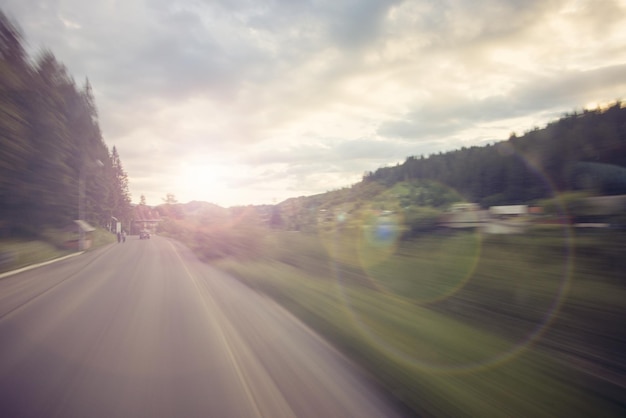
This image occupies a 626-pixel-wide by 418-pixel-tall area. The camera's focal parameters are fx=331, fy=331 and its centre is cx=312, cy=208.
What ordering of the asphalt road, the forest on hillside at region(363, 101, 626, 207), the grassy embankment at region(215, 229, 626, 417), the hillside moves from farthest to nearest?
the hillside < the forest on hillside at region(363, 101, 626, 207) < the grassy embankment at region(215, 229, 626, 417) < the asphalt road

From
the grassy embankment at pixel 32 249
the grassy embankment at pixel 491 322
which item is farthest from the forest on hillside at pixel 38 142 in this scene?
the grassy embankment at pixel 491 322

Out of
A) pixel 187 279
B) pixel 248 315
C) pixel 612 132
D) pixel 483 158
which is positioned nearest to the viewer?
pixel 248 315

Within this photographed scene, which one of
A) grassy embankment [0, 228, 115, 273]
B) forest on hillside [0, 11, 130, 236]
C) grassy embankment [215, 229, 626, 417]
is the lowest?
grassy embankment [215, 229, 626, 417]

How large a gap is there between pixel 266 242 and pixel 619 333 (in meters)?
16.5

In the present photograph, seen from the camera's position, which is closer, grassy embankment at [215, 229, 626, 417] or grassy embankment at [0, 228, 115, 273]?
grassy embankment at [215, 229, 626, 417]

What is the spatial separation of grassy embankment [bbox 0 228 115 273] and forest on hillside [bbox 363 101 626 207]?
19538mm

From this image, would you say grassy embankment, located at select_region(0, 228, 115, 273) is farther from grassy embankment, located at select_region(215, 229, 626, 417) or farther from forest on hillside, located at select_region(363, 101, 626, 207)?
forest on hillside, located at select_region(363, 101, 626, 207)

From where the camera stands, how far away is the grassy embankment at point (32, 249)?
16.8 meters

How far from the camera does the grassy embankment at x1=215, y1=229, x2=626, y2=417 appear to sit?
3.42 meters

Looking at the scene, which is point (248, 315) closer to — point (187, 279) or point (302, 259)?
point (187, 279)

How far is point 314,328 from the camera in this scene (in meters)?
5.88

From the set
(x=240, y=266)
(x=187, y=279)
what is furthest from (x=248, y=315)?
(x=240, y=266)

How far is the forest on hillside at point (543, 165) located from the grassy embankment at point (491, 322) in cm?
237

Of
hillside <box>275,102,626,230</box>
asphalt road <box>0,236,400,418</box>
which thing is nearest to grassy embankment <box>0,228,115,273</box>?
asphalt road <box>0,236,400,418</box>
